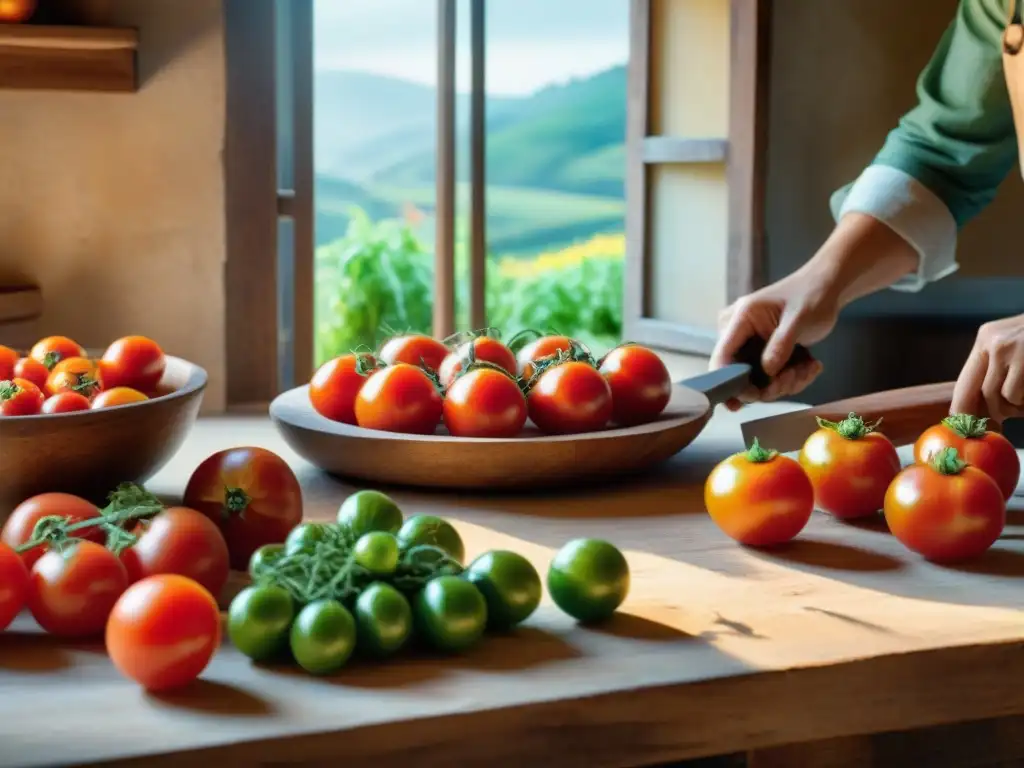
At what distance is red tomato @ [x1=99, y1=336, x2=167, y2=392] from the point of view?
52.4 inches

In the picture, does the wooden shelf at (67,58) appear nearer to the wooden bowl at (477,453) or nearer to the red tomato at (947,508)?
the wooden bowl at (477,453)

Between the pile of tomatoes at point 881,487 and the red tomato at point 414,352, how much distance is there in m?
0.45

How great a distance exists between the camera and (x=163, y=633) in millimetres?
780

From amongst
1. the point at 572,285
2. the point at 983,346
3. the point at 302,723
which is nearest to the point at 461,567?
the point at 302,723

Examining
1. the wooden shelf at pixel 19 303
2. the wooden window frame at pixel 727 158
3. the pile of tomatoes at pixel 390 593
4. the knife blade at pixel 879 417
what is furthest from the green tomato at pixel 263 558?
the wooden window frame at pixel 727 158

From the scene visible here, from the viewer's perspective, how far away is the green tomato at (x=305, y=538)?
0.87 meters

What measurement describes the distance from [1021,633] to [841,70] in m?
2.89

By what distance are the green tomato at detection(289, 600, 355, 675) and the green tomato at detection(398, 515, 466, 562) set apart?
10 centimetres

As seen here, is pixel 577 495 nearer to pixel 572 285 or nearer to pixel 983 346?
pixel 983 346

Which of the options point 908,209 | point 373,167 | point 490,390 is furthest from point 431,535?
point 373,167

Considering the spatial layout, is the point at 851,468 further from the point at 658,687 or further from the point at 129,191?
the point at 129,191

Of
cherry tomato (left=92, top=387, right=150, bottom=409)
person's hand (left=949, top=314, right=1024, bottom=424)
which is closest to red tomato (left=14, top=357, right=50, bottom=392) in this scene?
cherry tomato (left=92, top=387, right=150, bottom=409)

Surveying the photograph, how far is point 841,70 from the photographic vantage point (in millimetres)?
3564

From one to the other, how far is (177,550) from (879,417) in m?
0.80
